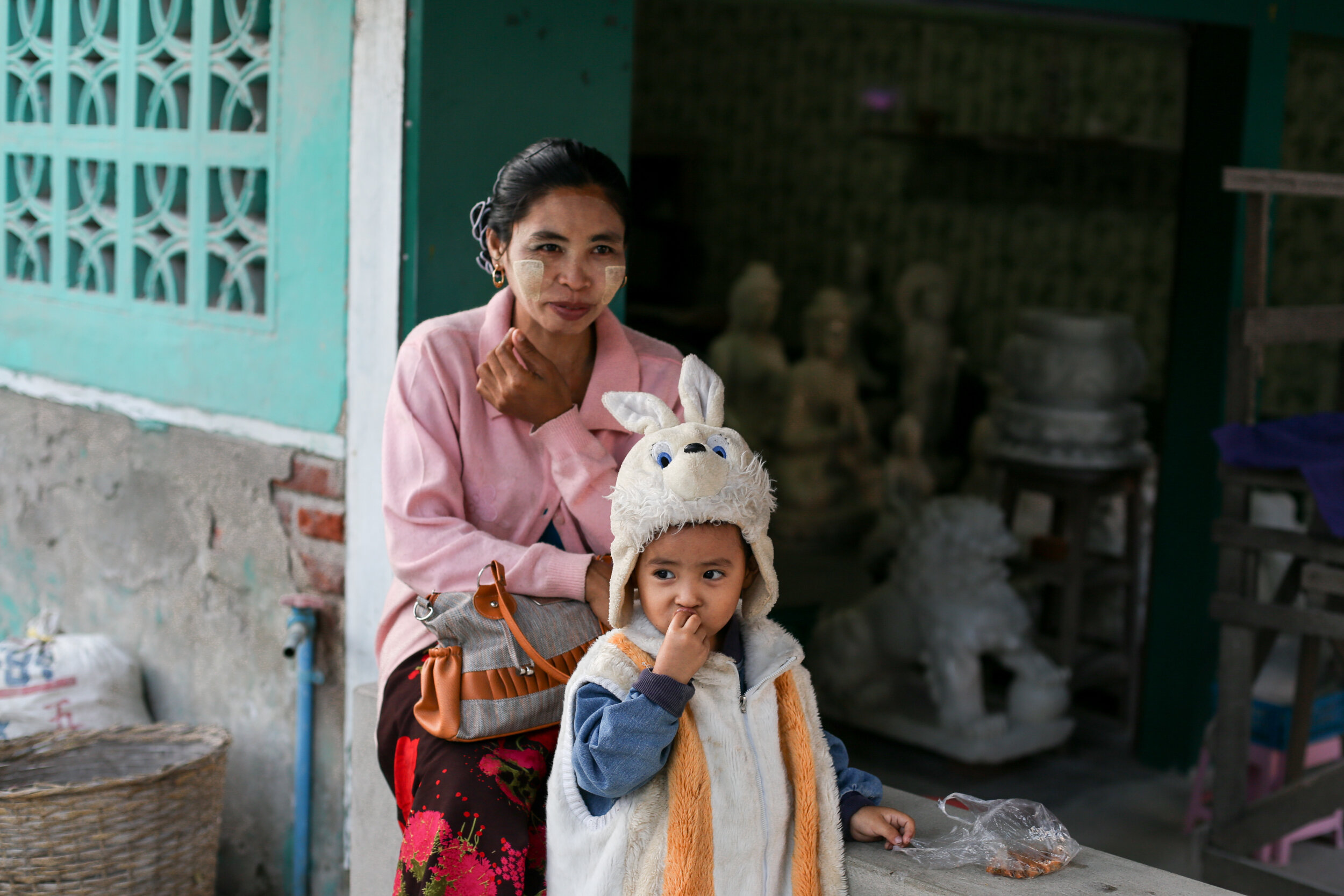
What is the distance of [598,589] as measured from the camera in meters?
2.25

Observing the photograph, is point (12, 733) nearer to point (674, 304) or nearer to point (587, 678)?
point (587, 678)

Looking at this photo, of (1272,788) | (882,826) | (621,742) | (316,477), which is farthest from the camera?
(1272,788)

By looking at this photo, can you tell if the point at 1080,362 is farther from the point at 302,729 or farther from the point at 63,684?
the point at 63,684

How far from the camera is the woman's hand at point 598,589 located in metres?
2.24

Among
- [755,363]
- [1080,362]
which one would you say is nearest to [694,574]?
[1080,362]

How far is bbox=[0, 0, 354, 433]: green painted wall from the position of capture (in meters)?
3.00

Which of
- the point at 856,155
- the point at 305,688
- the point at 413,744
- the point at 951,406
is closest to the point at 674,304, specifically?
the point at 856,155

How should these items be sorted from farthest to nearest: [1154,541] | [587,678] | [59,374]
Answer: [1154,541] → [59,374] → [587,678]

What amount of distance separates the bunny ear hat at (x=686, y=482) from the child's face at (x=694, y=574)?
0.02 m

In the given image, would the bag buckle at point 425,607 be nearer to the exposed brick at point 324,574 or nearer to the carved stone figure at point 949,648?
the exposed brick at point 324,574

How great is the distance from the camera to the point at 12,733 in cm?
332

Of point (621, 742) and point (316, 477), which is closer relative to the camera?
point (621, 742)

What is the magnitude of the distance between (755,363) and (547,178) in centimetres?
458

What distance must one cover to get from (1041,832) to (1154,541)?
110 inches
